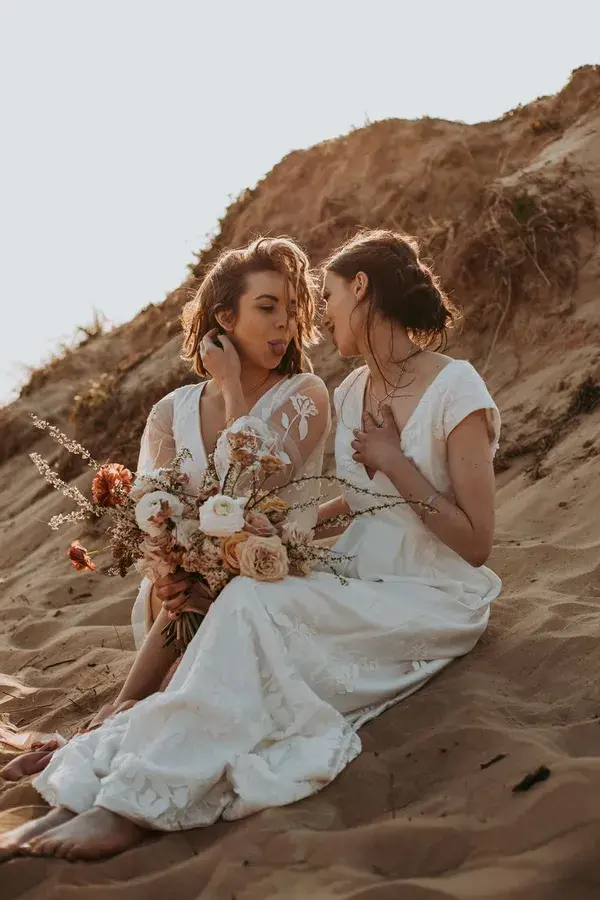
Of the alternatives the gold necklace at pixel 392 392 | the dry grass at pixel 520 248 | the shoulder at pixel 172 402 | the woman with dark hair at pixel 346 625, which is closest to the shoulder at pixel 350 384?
the woman with dark hair at pixel 346 625

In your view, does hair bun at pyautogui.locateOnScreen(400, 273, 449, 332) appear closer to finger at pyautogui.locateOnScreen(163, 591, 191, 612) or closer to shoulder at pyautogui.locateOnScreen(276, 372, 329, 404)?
shoulder at pyautogui.locateOnScreen(276, 372, 329, 404)

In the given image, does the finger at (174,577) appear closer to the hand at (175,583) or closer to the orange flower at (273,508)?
the hand at (175,583)

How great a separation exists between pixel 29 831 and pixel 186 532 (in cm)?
109

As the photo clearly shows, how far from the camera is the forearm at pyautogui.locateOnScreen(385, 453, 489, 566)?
3.65m

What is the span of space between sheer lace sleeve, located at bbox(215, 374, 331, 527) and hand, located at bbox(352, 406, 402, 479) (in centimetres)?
35

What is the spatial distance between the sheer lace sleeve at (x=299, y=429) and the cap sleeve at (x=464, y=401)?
0.75m

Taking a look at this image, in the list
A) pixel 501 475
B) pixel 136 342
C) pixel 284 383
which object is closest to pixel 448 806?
pixel 284 383

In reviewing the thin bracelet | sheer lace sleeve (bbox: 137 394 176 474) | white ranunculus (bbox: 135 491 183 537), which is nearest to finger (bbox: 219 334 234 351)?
sheer lace sleeve (bbox: 137 394 176 474)

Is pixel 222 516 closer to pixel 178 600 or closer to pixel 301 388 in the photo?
pixel 178 600

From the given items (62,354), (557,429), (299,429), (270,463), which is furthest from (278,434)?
(62,354)

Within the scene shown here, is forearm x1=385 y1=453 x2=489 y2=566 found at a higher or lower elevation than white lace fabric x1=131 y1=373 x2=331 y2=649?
lower

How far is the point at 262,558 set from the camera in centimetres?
331

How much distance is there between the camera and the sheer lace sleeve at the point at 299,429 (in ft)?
13.9

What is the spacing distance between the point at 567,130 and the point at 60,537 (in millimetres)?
6418
